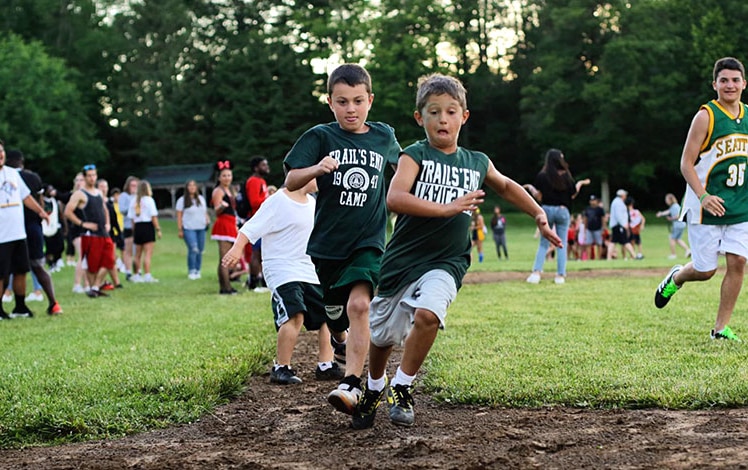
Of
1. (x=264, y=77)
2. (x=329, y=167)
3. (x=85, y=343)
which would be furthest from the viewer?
(x=264, y=77)

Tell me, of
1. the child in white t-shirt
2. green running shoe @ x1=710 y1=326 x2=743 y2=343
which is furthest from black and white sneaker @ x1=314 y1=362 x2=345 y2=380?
green running shoe @ x1=710 y1=326 x2=743 y2=343

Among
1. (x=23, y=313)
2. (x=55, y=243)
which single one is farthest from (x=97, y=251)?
(x=55, y=243)

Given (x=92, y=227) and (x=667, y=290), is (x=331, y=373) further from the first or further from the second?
(x=92, y=227)

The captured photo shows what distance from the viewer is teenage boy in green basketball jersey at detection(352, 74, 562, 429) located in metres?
4.85

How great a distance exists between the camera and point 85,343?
8453mm

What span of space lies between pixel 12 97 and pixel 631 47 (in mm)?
39450

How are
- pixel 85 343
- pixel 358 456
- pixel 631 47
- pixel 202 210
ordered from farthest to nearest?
pixel 631 47, pixel 202 210, pixel 85 343, pixel 358 456

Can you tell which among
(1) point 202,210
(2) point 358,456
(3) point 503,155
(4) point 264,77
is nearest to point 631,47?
(3) point 503,155

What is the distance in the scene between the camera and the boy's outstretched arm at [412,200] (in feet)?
15.0

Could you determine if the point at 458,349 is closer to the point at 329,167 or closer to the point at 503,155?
the point at 329,167

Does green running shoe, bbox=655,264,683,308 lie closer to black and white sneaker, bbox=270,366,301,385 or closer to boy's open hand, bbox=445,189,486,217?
black and white sneaker, bbox=270,366,301,385

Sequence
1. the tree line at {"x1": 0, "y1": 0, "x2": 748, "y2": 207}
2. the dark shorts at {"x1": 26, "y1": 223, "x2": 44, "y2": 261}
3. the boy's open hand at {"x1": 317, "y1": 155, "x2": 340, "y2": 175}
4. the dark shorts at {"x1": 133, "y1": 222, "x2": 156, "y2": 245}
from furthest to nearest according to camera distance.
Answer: the tree line at {"x1": 0, "y1": 0, "x2": 748, "y2": 207}, the dark shorts at {"x1": 133, "y1": 222, "x2": 156, "y2": 245}, the dark shorts at {"x1": 26, "y1": 223, "x2": 44, "y2": 261}, the boy's open hand at {"x1": 317, "y1": 155, "x2": 340, "y2": 175}

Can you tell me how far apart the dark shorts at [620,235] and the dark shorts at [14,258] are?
17.7 m

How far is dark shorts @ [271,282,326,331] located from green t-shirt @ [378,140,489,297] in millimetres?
1719
